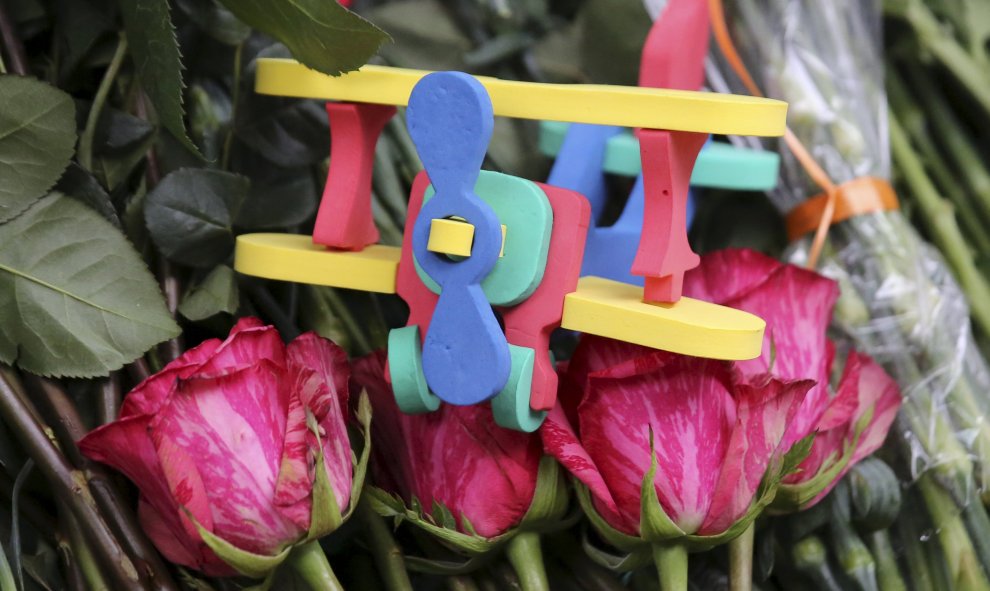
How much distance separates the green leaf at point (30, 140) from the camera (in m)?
0.37

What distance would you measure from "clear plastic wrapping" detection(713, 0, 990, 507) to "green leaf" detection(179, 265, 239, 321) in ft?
0.95

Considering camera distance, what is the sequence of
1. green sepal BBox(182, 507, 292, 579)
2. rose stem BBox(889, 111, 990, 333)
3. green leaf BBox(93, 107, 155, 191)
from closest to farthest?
green sepal BBox(182, 507, 292, 579), green leaf BBox(93, 107, 155, 191), rose stem BBox(889, 111, 990, 333)

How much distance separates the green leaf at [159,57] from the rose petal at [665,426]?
19 cm

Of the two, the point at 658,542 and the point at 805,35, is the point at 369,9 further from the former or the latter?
the point at 658,542

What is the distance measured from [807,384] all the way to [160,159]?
290 mm

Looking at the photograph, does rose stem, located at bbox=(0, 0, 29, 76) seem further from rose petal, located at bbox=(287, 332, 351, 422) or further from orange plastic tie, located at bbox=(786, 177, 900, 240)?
orange plastic tie, located at bbox=(786, 177, 900, 240)

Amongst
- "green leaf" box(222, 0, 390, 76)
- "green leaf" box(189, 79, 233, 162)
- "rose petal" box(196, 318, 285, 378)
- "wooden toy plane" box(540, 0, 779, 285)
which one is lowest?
"rose petal" box(196, 318, 285, 378)

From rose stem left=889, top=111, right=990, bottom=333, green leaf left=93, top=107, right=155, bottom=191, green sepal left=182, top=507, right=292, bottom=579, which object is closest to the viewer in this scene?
green sepal left=182, top=507, right=292, bottom=579

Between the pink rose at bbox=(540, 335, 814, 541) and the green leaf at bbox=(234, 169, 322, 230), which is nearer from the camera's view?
the pink rose at bbox=(540, 335, 814, 541)

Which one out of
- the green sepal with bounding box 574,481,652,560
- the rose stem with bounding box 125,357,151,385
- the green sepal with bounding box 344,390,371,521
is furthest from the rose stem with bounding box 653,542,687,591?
the rose stem with bounding box 125,357,151,385

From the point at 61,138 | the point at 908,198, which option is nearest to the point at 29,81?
the point at 61,138

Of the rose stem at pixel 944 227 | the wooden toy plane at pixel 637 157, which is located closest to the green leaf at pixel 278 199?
the wooden toy plane at pixel 637 157

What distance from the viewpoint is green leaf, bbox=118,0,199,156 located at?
1.21 feet

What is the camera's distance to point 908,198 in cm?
59
